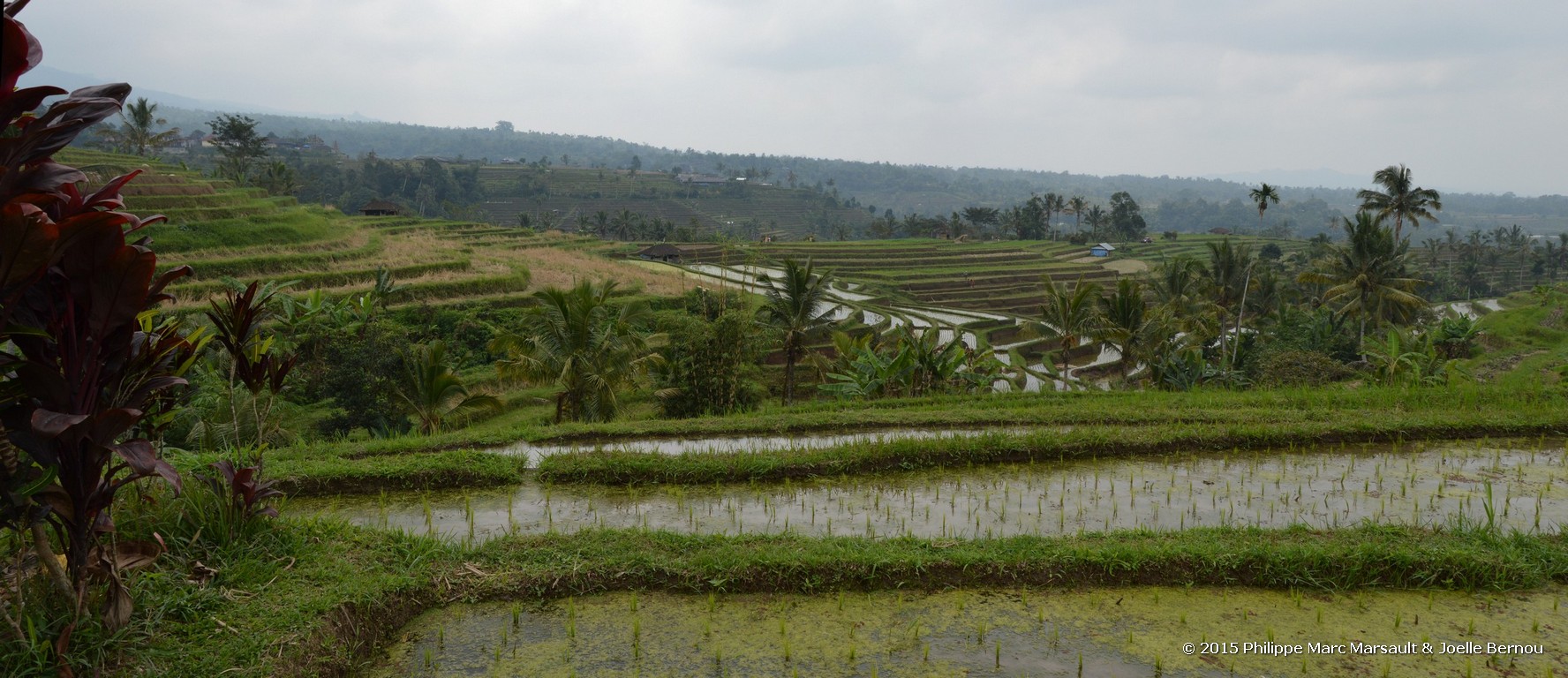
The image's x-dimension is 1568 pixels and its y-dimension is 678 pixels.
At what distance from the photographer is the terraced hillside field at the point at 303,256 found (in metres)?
23.1

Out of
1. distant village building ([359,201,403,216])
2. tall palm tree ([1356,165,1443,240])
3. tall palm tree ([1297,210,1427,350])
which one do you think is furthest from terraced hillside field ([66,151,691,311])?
tall palm tree ([1356,165,1443,240])

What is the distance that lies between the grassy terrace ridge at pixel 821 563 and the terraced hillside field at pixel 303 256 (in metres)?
14.6

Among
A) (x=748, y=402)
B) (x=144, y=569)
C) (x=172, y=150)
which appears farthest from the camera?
(x=172, y=150)

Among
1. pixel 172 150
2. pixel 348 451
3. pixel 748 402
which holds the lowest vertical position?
pixel 748 402

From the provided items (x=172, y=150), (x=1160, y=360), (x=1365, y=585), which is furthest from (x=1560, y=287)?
(x=172, y=150)

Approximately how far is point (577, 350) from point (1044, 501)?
822 cm

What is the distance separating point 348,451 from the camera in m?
7.91

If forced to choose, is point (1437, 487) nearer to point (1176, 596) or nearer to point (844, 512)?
point (1176, 596)

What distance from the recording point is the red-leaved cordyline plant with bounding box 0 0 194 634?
296cm

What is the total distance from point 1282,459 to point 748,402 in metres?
9.43

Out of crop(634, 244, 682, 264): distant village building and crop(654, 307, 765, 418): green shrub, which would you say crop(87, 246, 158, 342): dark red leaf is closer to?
crop(654, 307, 765, 418): green shrub

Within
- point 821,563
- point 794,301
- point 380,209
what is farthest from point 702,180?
point 821,563

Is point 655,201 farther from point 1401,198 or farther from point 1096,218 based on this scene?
point 1401,198

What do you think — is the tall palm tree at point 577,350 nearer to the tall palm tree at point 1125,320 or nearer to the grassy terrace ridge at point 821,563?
the grassy terrace ridge at point 821,563
